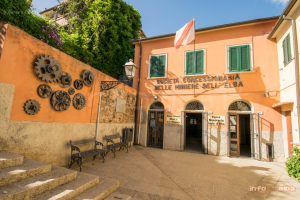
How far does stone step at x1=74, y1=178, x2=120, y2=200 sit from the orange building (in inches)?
206

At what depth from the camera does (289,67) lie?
6.09 meters

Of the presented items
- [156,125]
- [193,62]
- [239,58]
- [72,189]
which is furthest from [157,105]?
[72,189]

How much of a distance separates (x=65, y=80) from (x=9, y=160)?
2.45m

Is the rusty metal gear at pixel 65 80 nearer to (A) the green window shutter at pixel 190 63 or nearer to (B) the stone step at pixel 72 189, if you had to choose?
(B) the stone step at pixel 72 189

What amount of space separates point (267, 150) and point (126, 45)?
1036cm

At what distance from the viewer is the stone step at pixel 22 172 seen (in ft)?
7.95

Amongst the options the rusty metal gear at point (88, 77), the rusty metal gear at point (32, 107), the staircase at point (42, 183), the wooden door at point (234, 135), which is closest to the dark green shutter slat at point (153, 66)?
the rusty metal gear at point (88, 77)

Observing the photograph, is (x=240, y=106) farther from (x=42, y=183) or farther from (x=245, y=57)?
(x=42, y=183)

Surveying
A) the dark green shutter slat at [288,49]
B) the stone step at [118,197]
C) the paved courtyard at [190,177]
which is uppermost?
the dark green shutter slat at [288,49]

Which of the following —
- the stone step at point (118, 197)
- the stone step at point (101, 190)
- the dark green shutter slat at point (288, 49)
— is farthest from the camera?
the dark green shutter slat at point (288, 49)

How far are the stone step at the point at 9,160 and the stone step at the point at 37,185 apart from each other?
46cm

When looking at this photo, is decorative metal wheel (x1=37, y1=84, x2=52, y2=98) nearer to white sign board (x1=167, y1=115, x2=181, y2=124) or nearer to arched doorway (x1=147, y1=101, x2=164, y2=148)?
arched doorway (x1=147, y1=101, x2=164, y2=148)

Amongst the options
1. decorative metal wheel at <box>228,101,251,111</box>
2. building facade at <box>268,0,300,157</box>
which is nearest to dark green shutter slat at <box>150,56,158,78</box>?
decorative metal wheel at <box>228,101,251,111</box>

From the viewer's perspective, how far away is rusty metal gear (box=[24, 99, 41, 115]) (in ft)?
11.9
